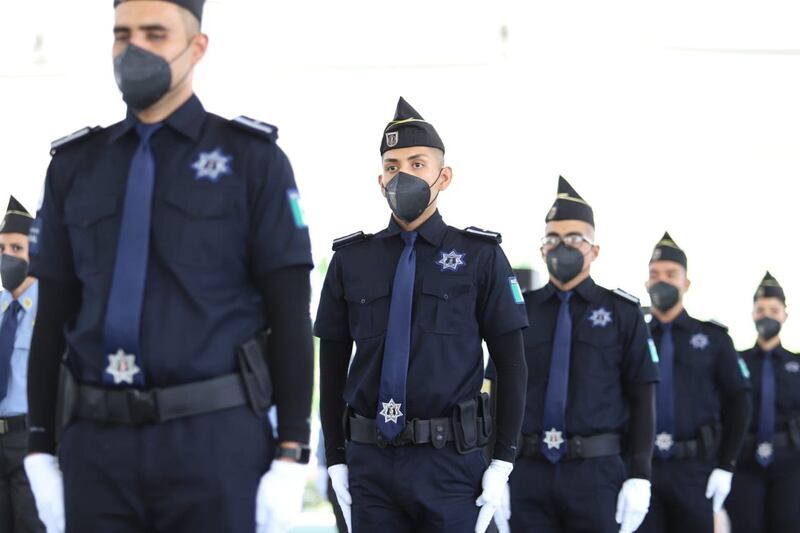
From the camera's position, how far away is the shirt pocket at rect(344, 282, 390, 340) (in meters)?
3.88

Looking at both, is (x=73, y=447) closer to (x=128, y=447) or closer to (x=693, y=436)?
(x=128, y=447)

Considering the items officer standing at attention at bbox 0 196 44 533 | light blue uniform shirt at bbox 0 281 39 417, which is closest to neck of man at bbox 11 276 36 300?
officer standing at attention at bbox 0 196 44 533

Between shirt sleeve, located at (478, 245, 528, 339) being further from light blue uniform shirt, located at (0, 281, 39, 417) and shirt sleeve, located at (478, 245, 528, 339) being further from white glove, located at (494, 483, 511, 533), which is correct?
light blue uniform shirt, located at (0, 281, 39, 417)

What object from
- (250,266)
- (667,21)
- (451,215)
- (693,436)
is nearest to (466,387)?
(250,266)

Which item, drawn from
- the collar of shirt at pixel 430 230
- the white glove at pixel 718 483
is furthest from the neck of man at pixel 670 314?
the collar of shirt at pixel 430 230

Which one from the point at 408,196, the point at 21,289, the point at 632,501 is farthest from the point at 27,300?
the point at 632,501

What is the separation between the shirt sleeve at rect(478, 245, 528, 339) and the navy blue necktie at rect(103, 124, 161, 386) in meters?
1.66

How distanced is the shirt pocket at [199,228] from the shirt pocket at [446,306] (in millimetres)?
1431

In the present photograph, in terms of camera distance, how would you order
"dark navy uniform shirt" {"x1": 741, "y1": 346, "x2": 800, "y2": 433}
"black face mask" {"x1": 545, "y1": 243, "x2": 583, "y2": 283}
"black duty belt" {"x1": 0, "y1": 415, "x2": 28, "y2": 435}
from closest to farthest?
1. "black face mask" {"x1": 545, "y1": 243, "x2": 583, "y2": 283}
2. "black duty belt" {"x1": 0, "y1": 415, "x2": 28, "y2": 435}
3. "dark navy uniform shirt" {"x1": 741, "y1": 346, "x2": 800, "y2": 433}

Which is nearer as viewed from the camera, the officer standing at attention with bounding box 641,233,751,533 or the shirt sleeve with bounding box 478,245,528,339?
the shirt sleeve with bounding box 478,245,528,339

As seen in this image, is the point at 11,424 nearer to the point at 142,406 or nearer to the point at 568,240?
the point at 568,240

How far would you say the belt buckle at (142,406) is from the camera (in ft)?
7.58

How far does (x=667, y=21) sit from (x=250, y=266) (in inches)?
232

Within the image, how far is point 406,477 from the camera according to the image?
3648 millimetres
